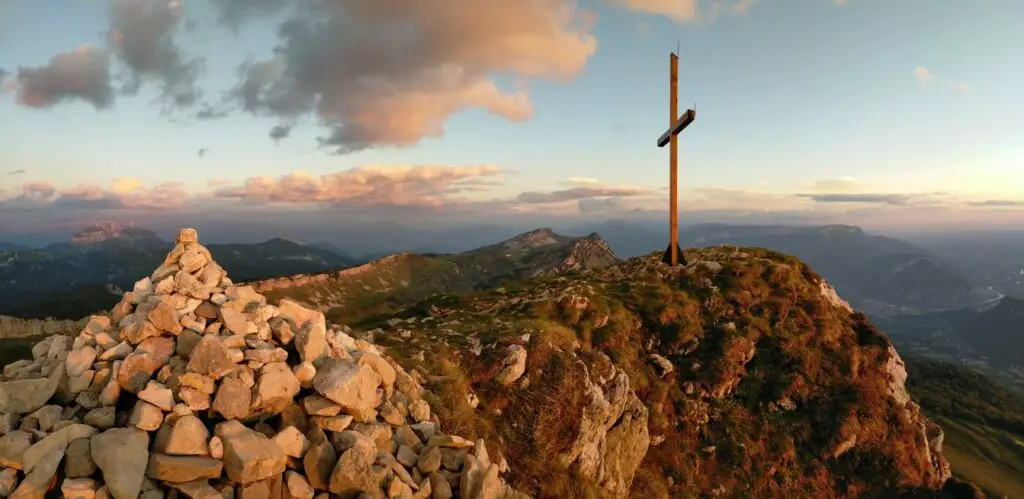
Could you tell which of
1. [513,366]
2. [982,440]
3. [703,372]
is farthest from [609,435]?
[982,440]

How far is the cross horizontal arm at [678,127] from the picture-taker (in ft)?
111

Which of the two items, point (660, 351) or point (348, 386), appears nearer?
point (348, 386)

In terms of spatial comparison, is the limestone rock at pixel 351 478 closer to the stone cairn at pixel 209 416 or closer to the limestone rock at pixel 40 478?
the stone cairn at pixel 209 416

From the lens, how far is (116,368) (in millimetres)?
9875

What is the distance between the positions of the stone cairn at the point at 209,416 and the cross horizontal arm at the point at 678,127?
29.6 metres

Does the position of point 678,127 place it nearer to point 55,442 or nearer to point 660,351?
point 660,351

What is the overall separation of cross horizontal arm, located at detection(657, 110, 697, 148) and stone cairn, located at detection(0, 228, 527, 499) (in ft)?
97.2

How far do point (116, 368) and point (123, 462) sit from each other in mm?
2368

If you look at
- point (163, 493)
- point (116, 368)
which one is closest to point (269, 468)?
point (163, 493)

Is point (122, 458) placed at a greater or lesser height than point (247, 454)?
greater

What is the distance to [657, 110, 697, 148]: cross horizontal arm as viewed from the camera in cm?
3388

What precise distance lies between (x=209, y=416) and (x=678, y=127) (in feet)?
115

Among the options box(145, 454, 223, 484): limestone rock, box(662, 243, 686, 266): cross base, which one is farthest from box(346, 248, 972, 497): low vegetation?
box(145, 454, 223, 484): limestone rock

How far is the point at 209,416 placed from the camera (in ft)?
31.9
